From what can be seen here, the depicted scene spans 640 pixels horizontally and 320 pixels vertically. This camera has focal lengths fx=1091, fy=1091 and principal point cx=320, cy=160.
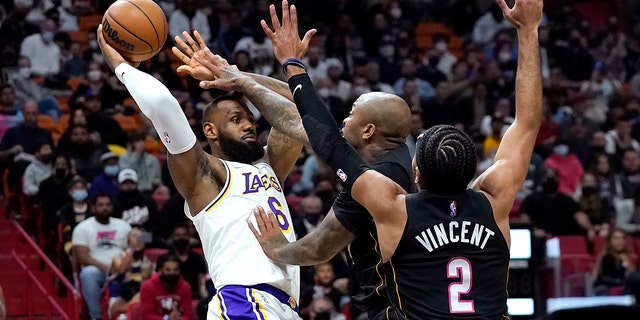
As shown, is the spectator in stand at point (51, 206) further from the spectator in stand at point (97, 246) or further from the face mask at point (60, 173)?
the spectator in stand at point (97, 246)

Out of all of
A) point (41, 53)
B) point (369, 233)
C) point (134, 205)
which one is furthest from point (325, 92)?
point (369, 233)

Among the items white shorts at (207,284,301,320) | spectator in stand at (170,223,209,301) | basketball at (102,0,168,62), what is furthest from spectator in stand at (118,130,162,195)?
white shorts at (207,284,301,320)

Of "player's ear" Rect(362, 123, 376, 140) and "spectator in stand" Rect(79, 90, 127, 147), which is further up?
"spectator in stand" Rect(79, 90, 127, 147)

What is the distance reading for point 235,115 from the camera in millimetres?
6277

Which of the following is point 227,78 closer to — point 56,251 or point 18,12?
point 56,251

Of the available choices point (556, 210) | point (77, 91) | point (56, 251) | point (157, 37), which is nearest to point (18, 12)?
point (77, 91)

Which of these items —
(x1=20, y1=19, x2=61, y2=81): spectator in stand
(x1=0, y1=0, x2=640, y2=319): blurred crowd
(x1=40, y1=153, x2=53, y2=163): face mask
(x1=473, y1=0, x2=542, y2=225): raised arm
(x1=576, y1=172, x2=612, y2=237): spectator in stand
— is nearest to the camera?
(x1=473, y1=0, x2=542, y2=225): raised arm

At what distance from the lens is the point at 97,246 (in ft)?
38.2

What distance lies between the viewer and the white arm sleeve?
556 centimetres

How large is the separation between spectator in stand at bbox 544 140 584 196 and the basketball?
1007cm

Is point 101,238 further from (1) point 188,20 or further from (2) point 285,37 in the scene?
(1) point 188,20

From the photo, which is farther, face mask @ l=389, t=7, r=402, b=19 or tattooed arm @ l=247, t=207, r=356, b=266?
face mask @ l=389, t=7, r=402, b=19

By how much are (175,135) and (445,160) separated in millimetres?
1758

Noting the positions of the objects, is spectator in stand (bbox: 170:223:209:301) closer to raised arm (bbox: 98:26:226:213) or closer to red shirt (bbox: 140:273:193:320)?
red shirt (bbox: 140:273:193:320)
